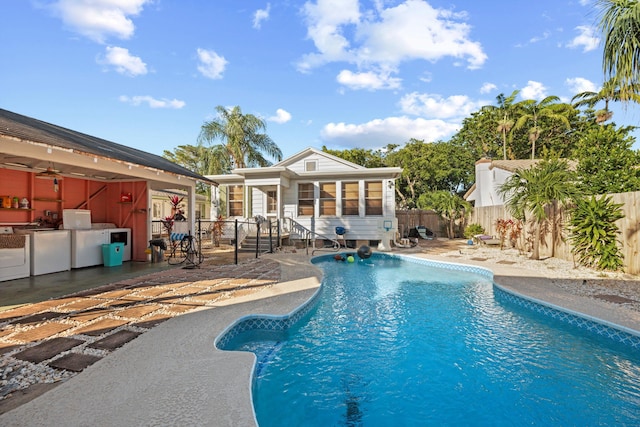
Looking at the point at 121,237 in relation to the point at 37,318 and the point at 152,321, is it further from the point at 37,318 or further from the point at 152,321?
the point at 152,321

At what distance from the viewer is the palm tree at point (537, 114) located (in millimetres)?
24328

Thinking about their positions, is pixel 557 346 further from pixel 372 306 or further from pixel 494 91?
pixel 494 91

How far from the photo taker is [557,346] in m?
3.99

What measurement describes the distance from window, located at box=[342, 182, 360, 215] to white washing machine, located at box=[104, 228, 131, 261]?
27.2 ft

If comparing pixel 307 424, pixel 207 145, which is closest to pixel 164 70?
pixel 207 145

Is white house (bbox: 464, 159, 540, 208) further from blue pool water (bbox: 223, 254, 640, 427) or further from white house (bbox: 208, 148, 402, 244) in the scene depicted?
blue pool water (bbox: 223, 254, 640, 427)

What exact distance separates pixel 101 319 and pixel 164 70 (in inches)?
522

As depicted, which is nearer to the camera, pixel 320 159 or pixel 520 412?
pixel 520 412

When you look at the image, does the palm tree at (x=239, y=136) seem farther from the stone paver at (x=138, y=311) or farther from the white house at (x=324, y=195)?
the stone paver at (x=138, y=311)

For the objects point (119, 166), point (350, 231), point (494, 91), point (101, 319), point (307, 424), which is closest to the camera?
point (307, 424)

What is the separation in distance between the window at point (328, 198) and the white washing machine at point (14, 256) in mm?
9806

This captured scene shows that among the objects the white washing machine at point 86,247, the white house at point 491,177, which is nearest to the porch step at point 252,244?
the white washing machine at point 86,247

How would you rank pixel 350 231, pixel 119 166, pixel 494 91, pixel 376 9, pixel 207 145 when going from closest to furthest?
pixel 119 166, pixel 376 9, pixel 350 231, pixel 207 145, pixel 494 91

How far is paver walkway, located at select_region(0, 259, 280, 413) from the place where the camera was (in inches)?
105
